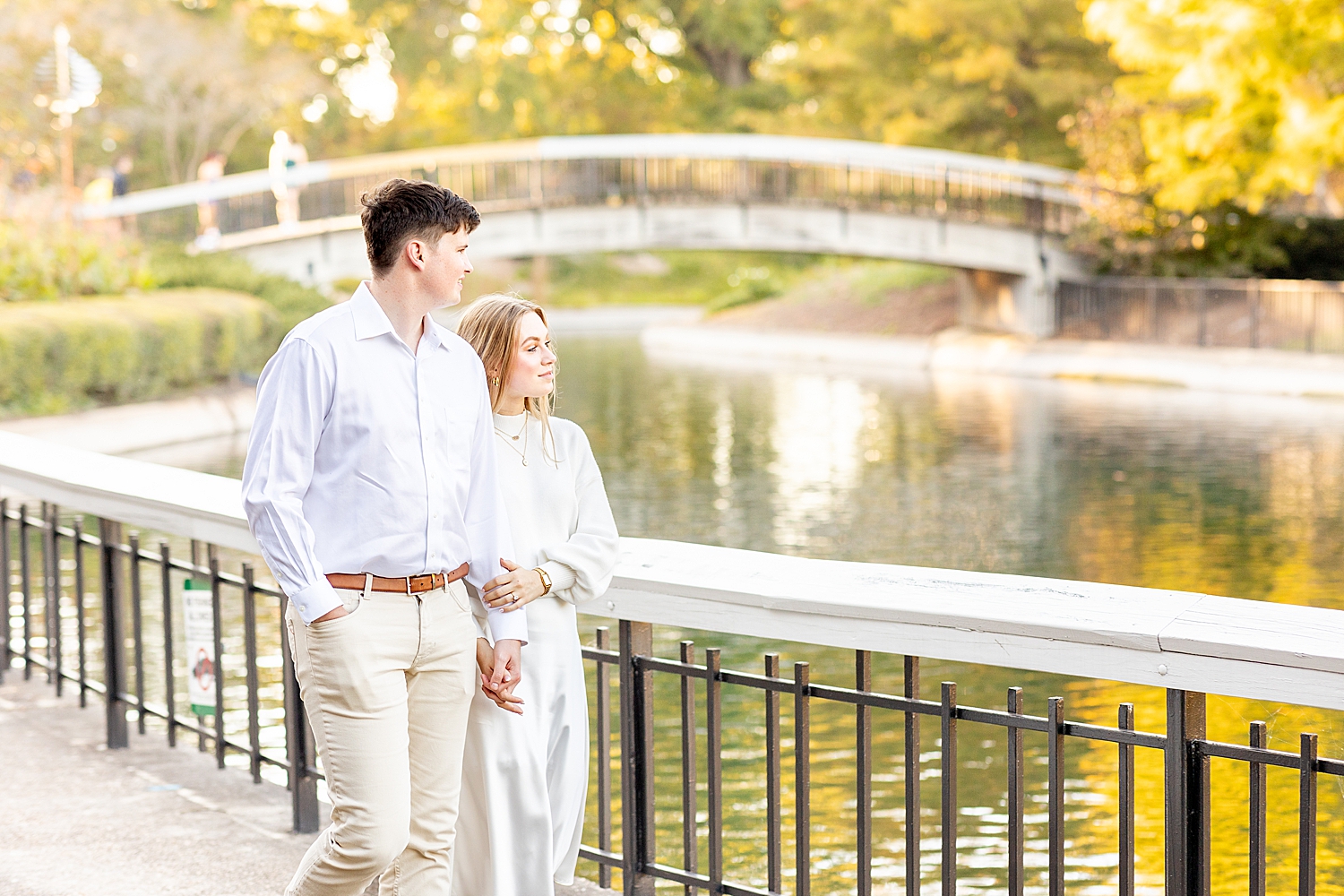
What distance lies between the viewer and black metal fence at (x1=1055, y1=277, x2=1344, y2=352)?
26.5 metres

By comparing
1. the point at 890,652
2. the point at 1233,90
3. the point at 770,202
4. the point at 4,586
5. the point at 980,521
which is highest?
the point at 1233,90

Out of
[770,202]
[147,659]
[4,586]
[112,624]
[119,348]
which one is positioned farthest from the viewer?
[770,202]

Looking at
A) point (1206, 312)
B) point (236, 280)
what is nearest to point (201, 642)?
point (236, 280)

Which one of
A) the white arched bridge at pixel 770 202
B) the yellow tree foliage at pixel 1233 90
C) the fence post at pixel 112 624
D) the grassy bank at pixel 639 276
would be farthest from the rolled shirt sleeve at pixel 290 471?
the grassy bank at pixel 639 276

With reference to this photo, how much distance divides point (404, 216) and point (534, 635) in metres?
1.00

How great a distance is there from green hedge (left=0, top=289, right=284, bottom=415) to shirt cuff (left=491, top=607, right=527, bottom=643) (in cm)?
1496

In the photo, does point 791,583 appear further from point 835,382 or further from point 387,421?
point 835,382

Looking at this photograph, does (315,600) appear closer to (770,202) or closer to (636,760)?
(636,760)

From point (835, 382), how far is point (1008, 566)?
17.0 meters

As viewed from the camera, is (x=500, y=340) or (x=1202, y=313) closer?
(x=500, y=340)

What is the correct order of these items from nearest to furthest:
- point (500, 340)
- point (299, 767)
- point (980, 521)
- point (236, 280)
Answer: point (500, 340) → point (299, 767) → point (980, 521) → point (236, 280)

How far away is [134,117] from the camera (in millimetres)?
49375

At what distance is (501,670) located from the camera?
359 cm

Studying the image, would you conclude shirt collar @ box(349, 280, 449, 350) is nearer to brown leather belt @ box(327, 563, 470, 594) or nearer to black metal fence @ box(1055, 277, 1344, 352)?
brown leather belt @ box(327, 563, 470, 594)
